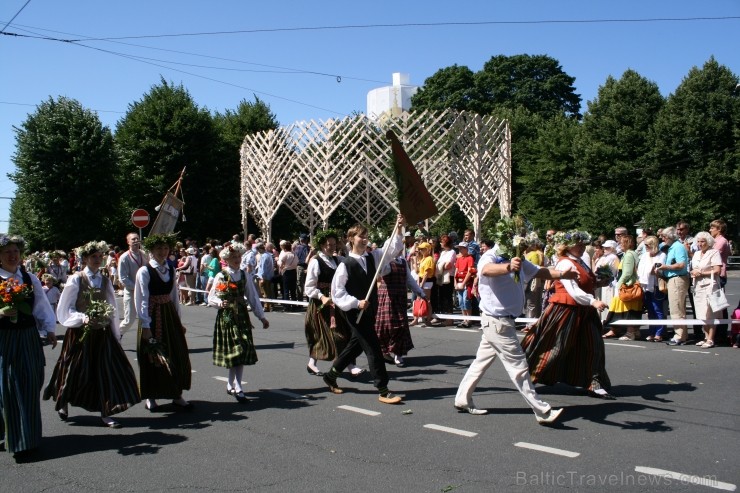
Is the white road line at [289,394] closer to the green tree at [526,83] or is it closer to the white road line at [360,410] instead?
the white road line at [360,410]

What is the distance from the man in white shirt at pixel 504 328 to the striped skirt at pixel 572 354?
789 millimetres

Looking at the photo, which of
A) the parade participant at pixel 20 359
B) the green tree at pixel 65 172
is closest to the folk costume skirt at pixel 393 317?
the parade participant at pixel 20 359

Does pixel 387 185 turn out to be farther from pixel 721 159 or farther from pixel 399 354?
pixel 721 159

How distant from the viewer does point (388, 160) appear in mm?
21734

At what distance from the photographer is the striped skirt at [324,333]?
28.2ft

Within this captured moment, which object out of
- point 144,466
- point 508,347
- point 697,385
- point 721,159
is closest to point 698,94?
point 721,159

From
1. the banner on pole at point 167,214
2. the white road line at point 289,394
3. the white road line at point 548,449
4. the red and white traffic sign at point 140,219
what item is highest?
the red and white traffic sign at point 140,219

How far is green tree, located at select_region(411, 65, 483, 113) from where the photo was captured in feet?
157

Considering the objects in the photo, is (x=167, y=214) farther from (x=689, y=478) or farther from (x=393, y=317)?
(x=689, y=478)

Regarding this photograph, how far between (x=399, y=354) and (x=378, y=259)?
6.04 ft

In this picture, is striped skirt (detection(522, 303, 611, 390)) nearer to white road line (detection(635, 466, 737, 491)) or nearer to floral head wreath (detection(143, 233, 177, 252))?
white road line (detection(635, 466, 737, 491))

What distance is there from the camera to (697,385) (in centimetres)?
757

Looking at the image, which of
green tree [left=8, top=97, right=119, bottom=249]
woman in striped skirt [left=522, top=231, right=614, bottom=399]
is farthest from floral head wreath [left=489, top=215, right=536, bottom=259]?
green tree [left=8, top=97, right=119, bottom=249]

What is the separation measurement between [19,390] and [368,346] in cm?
328
